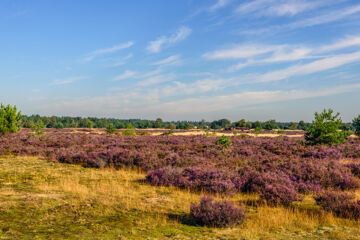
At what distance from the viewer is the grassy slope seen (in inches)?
219

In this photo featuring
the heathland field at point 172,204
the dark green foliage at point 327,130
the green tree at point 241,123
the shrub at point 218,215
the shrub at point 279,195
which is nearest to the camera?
the heathland field at point 172,204

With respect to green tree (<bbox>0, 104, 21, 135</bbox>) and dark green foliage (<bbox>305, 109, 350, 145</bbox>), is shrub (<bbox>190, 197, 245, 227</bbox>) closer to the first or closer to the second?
dark green foliage (<bbox>305, 109, 350, 145</bbox>)

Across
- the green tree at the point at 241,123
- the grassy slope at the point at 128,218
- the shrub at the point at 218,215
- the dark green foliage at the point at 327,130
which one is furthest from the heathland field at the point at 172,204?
the green tree at the point at 241,123

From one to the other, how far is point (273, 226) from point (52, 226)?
5.47 metres

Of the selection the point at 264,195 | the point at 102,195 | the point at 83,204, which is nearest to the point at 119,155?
the point at 102,195

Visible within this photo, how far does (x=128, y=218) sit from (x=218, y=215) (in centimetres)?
240

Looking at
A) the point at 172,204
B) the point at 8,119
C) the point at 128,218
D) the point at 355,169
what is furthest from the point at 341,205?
the point at 8,119

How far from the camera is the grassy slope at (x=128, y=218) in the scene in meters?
5.57

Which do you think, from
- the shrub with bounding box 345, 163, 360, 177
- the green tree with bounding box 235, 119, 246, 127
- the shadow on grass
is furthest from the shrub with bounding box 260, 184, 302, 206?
the green tree with bounding box 235, 119, 246, 127

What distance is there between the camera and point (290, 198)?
8328 mm

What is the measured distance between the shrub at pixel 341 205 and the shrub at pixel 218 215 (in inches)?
123

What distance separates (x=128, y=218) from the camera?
21.7 ft

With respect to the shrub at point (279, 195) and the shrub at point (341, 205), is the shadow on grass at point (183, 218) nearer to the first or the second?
the shrub at point (279, 195)

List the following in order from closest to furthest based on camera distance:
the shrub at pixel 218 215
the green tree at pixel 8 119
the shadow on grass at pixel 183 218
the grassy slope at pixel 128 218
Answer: the grassy slope at pixel 128 218
the shrub at pixel 218 215
the shadow on grass at pixel 183 218
the green tree at pixel 8 119
